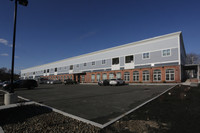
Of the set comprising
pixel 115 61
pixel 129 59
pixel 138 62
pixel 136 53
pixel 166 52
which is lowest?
pixel 138 62

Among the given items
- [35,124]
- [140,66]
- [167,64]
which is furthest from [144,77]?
[35,124]

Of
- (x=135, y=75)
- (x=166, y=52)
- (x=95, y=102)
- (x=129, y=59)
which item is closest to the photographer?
(x=95, y=102)

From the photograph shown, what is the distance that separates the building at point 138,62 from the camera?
80.8 ft

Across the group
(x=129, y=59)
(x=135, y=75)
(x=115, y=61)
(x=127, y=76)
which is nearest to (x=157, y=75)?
(x=135, y=75)

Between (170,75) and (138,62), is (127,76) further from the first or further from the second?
(170,75)

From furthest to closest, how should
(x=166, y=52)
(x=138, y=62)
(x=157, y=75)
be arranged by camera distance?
(x=138, y=62) → (x=157, y=75) → (x=166, y=52)

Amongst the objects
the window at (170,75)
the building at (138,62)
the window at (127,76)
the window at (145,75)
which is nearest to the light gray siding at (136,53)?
the building at (138,62)

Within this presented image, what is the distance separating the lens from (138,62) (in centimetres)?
2977

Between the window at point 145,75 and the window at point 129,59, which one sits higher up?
the window at point 129,59

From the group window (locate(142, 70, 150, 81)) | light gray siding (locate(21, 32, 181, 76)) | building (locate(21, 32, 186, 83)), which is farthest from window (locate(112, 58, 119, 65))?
window (locate(142, 70, 150, 81))

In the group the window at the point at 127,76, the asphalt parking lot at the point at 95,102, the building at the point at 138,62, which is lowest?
the asphalt parking lot at the point at 95,102

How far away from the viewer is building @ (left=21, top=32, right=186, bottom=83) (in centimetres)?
2462

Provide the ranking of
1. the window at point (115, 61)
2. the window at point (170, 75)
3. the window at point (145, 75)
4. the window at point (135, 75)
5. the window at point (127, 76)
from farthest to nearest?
1. the window at point (115, 61)
2. the window at point (127, 76)
3. the window at point (135, 75)
4. the window at point (145, 75)
5. the window at point (170, 75)

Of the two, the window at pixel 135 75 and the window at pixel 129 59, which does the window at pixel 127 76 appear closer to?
the window at pixel 135 75
